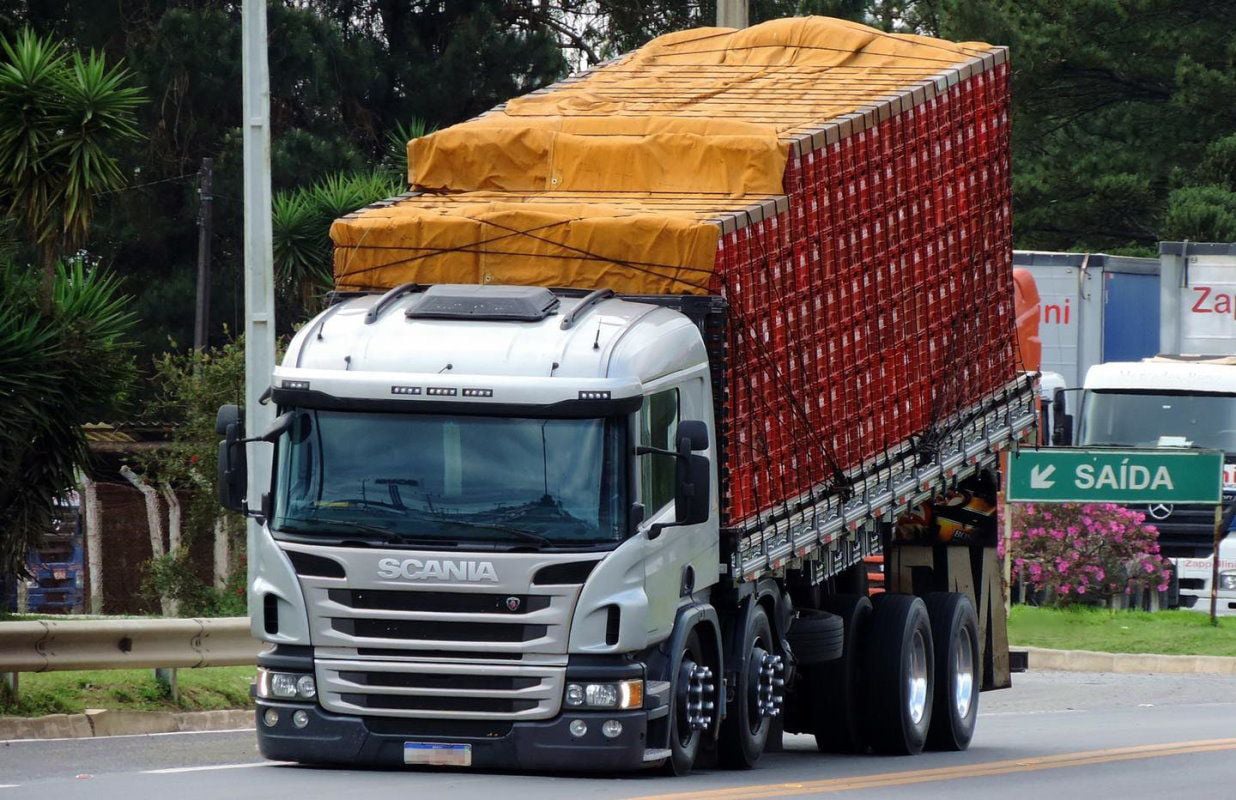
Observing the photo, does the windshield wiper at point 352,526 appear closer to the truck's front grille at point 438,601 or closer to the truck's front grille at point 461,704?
the truck's front grille at point 438,601

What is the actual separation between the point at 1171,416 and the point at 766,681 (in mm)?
17384

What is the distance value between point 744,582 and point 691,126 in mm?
2835

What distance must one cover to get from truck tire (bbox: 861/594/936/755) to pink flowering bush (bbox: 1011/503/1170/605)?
12452 millimetres

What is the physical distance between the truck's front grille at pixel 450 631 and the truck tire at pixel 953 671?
18.1 feet

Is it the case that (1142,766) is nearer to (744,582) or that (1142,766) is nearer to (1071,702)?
(744,582)

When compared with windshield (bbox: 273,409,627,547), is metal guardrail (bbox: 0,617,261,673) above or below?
below

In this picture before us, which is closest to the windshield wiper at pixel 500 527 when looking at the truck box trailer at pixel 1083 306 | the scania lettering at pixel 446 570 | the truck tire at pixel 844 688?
Result: the scania lettering at pixel 446 570

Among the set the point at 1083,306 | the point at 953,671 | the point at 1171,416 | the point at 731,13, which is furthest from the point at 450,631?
the point at 1083,306

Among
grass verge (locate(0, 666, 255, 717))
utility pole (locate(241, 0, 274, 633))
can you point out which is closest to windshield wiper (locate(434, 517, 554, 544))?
grass verge (locate(0, 666, 255, 717))

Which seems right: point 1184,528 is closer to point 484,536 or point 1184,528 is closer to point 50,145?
point 50,145

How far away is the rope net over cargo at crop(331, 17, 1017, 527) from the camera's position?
13.1 meters

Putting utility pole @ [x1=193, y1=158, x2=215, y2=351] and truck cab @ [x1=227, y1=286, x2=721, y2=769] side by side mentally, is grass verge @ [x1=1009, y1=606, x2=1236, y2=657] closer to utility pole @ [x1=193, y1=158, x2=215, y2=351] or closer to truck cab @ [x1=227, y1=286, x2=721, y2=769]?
utility pole @ [x1=193, y1=158, x2=215, y2=351]

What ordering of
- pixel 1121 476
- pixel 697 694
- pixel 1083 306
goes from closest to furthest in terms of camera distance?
pixel 697 694 < pixel 1121 476 < pixel 1083 306

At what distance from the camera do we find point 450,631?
1174 cm
